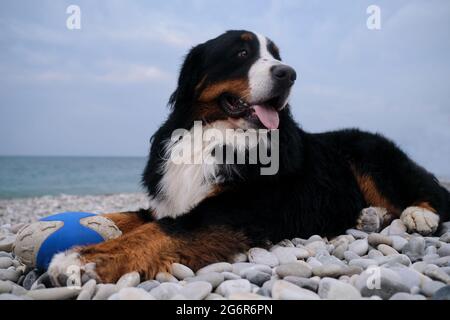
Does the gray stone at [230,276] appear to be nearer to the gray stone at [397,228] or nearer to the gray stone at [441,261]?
the gray stone at [441,261]

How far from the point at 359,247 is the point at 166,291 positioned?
1.60 metres

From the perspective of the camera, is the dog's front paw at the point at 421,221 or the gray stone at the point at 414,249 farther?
the dog's front paw at the point at 421,221

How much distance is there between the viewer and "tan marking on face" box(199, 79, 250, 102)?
3.47m

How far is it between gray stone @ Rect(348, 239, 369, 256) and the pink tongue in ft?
3.52

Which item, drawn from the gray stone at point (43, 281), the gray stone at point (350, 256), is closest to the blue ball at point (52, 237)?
the gray stone at point (43, 281)

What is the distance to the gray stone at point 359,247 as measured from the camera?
3197 mm

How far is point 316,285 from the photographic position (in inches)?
91.6

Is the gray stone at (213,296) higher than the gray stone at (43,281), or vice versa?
the gray stone at (213,296)

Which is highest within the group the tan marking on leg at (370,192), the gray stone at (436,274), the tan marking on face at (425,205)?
the tan marking on leg at (370,192)
